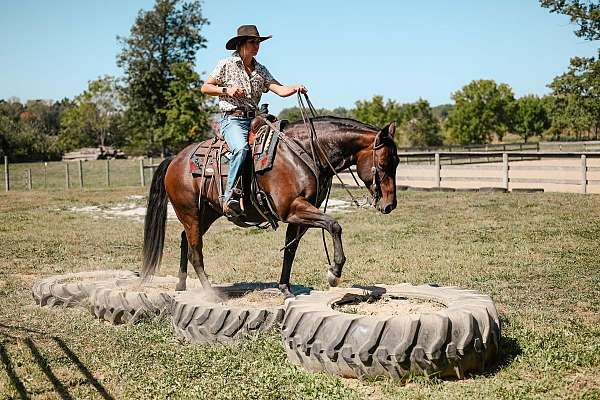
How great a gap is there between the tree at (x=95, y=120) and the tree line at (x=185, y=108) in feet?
0.41

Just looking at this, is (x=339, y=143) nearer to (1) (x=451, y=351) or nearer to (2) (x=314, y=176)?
(2) (x=314, y=176)

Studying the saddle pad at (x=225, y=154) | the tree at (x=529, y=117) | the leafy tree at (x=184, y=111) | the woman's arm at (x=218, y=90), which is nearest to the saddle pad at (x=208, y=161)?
the saddle pad at (x=225, y=154)

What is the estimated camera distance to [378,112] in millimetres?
77375

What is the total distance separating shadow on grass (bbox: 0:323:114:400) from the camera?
5309 millimetres

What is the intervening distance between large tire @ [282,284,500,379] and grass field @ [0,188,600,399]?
0.44ft

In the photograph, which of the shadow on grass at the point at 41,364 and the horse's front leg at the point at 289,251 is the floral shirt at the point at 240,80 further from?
the shadow on grass at the point at 41,364

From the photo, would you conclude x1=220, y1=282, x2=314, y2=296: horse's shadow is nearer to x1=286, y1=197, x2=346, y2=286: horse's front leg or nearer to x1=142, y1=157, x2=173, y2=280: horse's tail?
x1=142, y1=157, x2=173, y2=280: horse's tail

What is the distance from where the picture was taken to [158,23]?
64500 mm

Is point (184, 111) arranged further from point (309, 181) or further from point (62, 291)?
point (309, 181)

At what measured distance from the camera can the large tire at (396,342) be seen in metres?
5.14

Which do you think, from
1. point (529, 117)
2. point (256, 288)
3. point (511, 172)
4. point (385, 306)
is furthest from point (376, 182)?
point (529, 117)

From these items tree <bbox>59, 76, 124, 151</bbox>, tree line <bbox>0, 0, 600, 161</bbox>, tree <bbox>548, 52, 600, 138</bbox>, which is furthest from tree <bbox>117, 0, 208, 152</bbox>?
tree <bbox>548, 52, 600, 138</bbox>

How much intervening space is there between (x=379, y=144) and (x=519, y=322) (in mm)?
2408

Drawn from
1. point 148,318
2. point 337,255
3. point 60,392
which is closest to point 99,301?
point 148,318
